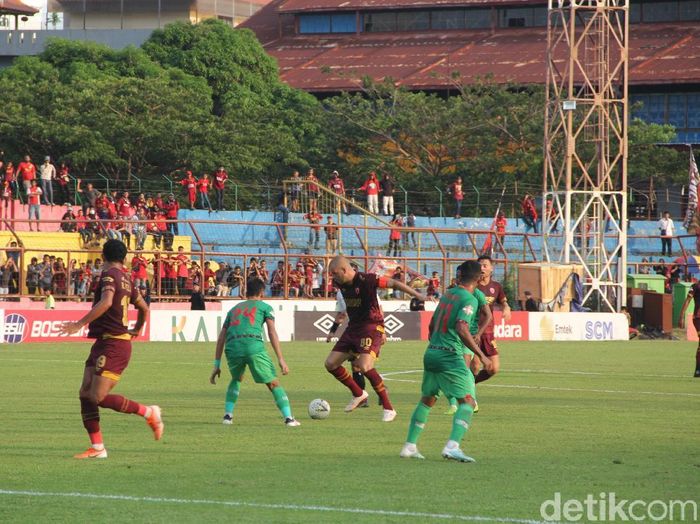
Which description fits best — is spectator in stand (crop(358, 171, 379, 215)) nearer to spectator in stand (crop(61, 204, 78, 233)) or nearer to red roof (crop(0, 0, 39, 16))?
spectator in stand (crop(61, 204, 78, 233))

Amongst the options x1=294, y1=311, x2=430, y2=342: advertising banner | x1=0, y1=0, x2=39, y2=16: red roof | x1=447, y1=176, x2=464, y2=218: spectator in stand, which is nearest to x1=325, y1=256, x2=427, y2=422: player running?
x1=294, y1=311, x2=430, y2=342: advertising banner

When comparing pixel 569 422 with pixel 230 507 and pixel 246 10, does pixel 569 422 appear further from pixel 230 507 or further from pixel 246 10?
pixel 246 10

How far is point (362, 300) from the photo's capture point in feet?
51.5

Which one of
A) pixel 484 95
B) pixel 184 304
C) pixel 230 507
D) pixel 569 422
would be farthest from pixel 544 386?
pixel 484 95

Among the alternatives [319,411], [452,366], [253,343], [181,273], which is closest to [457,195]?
[181,273]

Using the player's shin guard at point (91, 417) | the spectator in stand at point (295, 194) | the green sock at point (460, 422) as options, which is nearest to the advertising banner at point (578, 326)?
the spectator in stand at point (295, 194)

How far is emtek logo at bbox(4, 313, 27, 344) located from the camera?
109ft

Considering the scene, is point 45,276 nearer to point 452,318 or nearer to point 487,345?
point 487,345

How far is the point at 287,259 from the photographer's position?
129 feet

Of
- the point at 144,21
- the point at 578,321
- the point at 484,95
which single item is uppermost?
the point at 144,21

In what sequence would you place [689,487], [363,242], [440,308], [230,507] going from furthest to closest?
[363,242] < [440,308] < [689,487] < [230,507]

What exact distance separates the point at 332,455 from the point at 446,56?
205 ft

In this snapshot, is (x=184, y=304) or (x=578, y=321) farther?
(x=578, y=321)

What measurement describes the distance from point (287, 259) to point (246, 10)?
61279 millimetres
